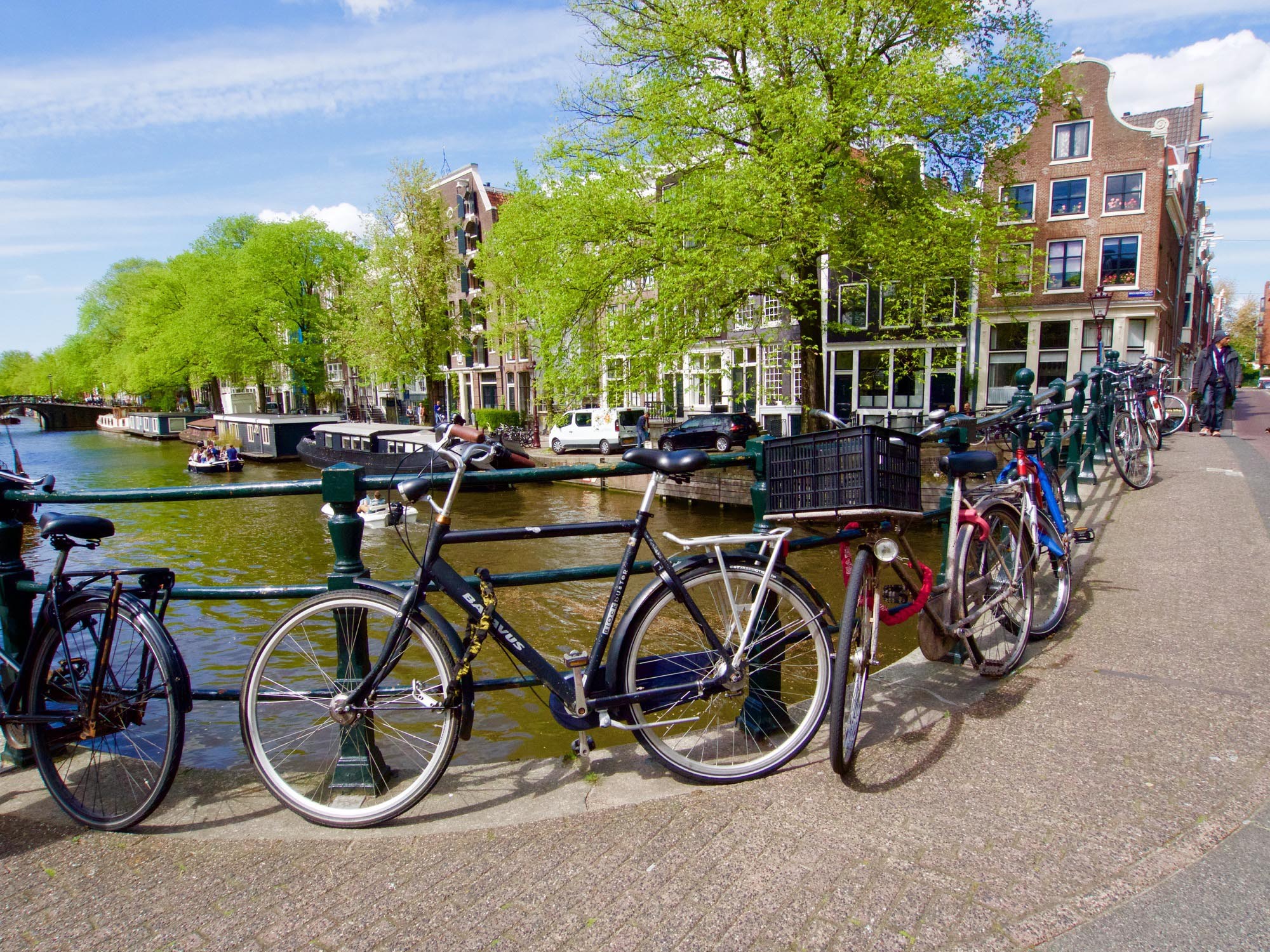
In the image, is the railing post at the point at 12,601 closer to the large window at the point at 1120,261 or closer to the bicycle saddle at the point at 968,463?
the bicycle saddle at the point at 968,463

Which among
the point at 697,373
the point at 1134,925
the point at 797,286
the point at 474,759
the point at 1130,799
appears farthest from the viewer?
the point at 697,373

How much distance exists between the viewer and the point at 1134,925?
1.90 metres

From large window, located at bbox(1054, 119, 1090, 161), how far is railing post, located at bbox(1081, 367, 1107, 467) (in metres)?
24.2

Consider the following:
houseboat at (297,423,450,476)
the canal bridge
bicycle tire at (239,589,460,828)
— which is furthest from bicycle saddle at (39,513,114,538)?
the canal bridge

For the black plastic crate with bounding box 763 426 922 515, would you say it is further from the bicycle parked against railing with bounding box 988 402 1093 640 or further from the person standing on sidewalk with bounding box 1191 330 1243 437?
the person standing on sidewalk with bounding box 1191 330 1243 437

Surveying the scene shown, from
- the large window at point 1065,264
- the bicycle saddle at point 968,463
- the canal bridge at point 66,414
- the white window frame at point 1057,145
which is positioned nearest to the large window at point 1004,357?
the large window at point 1065,264

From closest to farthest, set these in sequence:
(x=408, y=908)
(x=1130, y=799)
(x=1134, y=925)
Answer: (x=1134, y=925), (x=408, y=908), (x=1130, y=799)

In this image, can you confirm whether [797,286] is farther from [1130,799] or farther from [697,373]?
[1130,799]

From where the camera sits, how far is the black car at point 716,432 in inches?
970

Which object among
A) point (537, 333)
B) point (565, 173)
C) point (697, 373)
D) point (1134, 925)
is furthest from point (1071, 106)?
point (1134, 925)

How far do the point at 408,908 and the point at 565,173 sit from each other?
580 inches

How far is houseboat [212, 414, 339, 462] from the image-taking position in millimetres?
37594

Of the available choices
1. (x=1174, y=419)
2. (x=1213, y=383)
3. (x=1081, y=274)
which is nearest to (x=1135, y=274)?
(x=1081, y=274)

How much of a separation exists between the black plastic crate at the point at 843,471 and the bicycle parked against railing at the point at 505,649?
0.48 ft
